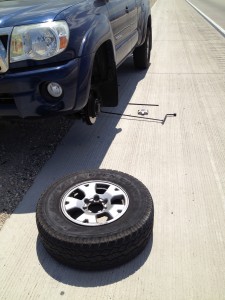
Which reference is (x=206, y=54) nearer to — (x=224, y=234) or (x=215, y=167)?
(x=215, y=167)

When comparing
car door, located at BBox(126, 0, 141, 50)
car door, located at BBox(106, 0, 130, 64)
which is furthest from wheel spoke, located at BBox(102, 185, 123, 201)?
car door, located at BBox(126, 0, 141, 50)

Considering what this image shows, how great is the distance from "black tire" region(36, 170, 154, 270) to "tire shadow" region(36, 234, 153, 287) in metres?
0.05

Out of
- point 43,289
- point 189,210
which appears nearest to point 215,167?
point 189,210

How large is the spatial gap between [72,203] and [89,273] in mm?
517

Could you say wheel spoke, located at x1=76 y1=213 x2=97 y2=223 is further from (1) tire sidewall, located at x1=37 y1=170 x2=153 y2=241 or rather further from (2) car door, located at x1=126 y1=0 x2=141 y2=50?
(2) car door, located at x1=126 y1=0 x2=141 y2=50

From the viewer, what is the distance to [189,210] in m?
2.71

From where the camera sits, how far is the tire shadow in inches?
84.0

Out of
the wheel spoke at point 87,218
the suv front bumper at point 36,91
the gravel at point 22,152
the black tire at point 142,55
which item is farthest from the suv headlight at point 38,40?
the black tire at point 142,55

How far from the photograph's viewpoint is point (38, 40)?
2.68 m

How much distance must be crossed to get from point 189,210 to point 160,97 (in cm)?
268

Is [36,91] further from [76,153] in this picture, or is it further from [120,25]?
[120,25]

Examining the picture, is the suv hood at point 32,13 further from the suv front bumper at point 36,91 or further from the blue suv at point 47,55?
the suv front bumper at point 36,91

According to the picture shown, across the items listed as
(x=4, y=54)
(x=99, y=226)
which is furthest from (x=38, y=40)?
(x=99, y=226)

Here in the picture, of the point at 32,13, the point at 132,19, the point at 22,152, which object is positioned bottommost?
the point at 22,152
